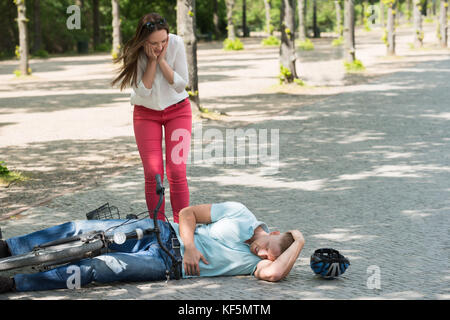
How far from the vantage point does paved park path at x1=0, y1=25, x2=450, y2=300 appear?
4355 millimetres

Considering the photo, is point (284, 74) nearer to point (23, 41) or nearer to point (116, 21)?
point (23, 41)

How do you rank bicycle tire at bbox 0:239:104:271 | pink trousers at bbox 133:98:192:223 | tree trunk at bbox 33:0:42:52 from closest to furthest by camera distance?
bicycle tire at bbox 0:239:104:271
pink trousers at bbox 133:98:192:223
tree trunk at bbox 33:0:42:52

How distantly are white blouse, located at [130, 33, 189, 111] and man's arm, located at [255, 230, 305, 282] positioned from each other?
1.62m

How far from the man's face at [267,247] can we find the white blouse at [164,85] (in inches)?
57.9

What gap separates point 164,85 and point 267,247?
165cm

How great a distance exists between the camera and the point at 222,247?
4.34 metres

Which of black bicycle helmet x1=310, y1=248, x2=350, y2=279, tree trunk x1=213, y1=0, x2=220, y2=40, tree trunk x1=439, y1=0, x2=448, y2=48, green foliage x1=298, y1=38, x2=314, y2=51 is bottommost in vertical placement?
black bicycle helmet x1=310, y1=248, x2=350, y2=279

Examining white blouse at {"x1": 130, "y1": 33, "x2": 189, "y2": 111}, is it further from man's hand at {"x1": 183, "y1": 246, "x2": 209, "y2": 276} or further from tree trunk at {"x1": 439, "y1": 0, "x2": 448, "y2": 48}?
tree trunk at {"x1": 439, "y1": 0, "x2": 448, "y2": 48}

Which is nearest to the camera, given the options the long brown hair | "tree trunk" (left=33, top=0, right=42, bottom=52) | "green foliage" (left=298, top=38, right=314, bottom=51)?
the long brown hair

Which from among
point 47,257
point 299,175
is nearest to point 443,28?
point 299,175

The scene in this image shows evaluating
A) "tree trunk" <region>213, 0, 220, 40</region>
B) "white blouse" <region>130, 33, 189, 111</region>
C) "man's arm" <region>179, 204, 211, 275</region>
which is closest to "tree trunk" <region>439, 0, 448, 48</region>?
"tree trunk" <region>213, 0, 220, 40</region>

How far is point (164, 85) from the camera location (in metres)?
5.24
